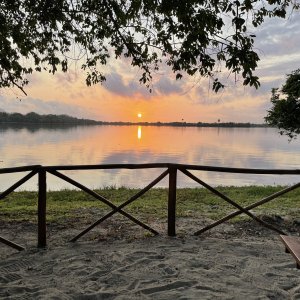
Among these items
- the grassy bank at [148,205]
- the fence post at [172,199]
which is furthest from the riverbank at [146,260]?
the fence post at [172,199]

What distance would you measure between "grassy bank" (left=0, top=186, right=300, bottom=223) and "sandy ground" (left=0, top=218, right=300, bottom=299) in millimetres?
2020

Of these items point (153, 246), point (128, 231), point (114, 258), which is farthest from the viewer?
point (128, 231)

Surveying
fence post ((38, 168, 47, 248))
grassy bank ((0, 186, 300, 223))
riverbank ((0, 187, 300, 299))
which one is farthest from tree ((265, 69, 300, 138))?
fence post ((38, 168, 47, 248))

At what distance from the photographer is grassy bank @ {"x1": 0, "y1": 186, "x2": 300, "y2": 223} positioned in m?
10.1

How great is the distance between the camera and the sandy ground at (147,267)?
4820 millimetres

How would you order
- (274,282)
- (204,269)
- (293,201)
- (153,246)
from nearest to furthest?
(274,282) → (204,269) → (153,246) → (293,201)

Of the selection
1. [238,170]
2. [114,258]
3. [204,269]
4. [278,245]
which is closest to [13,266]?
[114,258]

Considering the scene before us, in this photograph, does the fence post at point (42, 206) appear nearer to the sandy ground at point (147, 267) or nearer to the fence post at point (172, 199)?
the sandy ground at point (147, 267)

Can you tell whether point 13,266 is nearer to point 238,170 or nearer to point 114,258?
point 114,258

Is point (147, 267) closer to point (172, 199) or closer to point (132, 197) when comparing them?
point (132, 197)

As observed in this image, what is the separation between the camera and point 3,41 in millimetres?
8875

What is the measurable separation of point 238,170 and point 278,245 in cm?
170

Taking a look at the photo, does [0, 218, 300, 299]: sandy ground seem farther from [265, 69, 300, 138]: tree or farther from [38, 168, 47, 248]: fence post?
[265, 69, 300, 138]: tree

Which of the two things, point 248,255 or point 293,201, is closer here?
point 248,255
